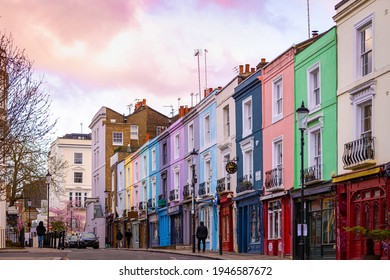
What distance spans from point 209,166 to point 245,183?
414cm

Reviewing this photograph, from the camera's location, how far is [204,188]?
90.4 feet

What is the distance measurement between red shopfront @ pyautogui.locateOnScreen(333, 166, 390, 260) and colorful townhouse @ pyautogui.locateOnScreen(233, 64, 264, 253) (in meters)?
4.71

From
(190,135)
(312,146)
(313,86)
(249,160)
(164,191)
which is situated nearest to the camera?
(313,86)

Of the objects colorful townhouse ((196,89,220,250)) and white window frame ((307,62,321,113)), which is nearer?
white window frame ((307,62,321,113))

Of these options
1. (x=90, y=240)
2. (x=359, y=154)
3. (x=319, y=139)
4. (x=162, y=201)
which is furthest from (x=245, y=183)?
(x=162, y=201)

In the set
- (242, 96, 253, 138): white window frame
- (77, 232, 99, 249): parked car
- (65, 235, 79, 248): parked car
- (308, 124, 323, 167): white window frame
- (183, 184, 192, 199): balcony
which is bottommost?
(65, 235, 79, 248): parked car

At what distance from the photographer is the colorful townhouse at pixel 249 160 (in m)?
22.4

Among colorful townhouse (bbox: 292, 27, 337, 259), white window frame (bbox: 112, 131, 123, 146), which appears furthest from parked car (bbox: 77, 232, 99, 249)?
colorful townhouse (bbox: 292, 27, 337, 259)

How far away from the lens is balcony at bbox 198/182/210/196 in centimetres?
2711

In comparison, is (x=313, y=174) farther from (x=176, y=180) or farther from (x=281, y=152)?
(x=176, y=180)

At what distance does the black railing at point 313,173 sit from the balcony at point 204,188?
26.6ft

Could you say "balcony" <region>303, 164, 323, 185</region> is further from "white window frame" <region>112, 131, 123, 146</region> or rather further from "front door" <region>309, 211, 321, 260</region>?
"white window frame" <region>112, 131, 123, 146</region>

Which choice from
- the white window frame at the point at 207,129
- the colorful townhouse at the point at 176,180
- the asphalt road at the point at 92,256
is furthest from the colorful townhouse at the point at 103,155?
the colorful townhouse at the point at 176,180
